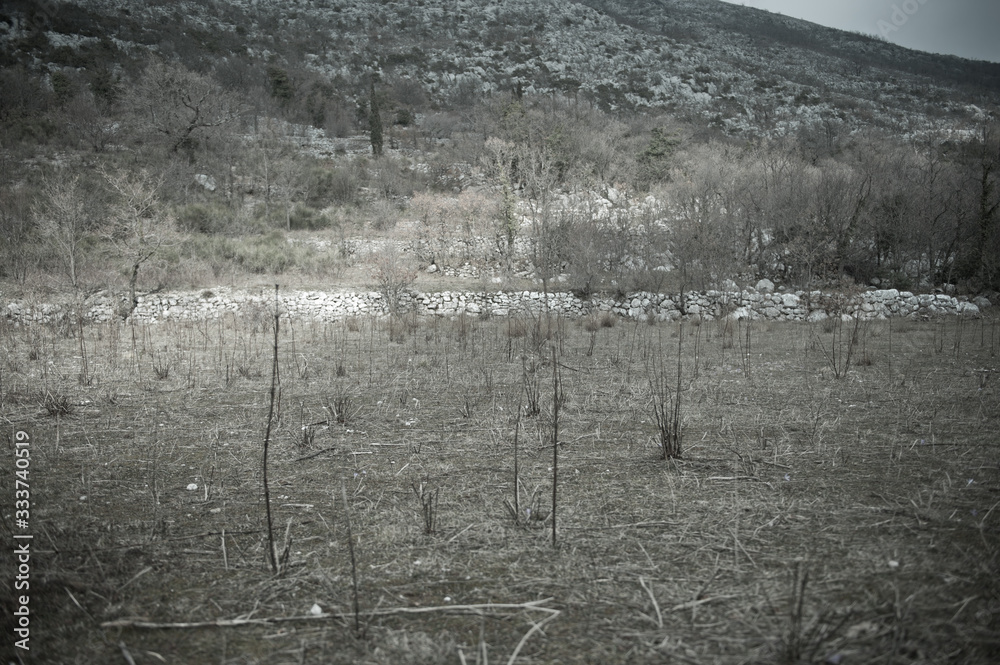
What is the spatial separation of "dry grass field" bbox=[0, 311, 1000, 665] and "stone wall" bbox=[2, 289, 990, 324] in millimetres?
10547

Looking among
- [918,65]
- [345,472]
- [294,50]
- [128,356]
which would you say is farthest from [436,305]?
[918,65]

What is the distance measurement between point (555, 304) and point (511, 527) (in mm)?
14037

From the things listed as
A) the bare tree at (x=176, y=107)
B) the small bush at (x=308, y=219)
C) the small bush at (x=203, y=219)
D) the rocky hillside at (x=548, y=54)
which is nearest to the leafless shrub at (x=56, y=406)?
the small bush at (x=203, y=219)

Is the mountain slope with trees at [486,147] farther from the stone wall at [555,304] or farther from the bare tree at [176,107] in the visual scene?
the stone wall at [555,304]

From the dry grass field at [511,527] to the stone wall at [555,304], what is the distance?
10547 mm

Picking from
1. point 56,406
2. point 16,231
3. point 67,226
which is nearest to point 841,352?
point 56,406

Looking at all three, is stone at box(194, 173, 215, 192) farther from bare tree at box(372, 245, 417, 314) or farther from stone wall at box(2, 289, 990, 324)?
stone wall at box(2, 289, 990, 324)

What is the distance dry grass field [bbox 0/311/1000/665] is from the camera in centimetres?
186

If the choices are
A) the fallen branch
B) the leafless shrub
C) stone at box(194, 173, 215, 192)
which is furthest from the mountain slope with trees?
the fallen branch

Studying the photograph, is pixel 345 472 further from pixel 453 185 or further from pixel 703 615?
pixel 453 185

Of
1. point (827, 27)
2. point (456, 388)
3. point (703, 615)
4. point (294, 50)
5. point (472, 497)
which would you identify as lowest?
point (456, 388)

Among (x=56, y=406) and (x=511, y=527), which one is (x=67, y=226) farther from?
(x=511, y=527)

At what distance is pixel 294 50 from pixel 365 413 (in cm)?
6097

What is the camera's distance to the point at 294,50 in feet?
181
